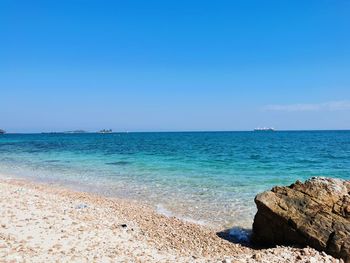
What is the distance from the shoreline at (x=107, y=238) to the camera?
24.9ft

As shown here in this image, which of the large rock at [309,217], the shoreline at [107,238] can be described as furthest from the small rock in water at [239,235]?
the shoreline at [107,238]

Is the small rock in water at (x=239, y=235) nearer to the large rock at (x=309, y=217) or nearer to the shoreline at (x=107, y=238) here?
the large rock at (x=309, y=217)

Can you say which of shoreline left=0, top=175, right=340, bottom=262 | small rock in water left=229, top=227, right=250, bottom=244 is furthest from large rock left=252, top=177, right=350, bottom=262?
shoreline left=0, top=175, right=340, bottom=262

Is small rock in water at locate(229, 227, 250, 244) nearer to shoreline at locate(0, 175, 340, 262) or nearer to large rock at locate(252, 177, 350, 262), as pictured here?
large rock at locate(252, 177, 350, 262)

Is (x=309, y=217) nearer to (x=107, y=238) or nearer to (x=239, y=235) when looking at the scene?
(x=239, y=235)

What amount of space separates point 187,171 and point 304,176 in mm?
8348

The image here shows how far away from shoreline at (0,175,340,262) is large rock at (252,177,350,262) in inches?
21.1

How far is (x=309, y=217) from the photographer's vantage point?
8.80 m

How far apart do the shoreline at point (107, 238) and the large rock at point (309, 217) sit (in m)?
0.54

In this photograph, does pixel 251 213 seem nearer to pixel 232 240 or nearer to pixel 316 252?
pixel 232 240

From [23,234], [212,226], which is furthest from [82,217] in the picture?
[212,226]

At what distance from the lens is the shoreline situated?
24.9 feet

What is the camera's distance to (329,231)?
8344mm

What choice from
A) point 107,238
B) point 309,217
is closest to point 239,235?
point 309,217
